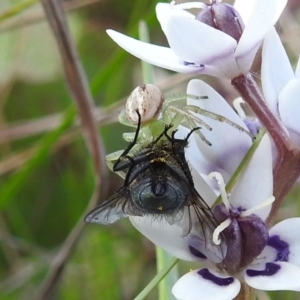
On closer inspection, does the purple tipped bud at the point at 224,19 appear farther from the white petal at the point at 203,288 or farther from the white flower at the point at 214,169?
the white petal at the point at 203,288

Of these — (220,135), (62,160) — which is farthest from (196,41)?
(62,160)

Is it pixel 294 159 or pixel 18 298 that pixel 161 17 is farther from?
pixel 18 298

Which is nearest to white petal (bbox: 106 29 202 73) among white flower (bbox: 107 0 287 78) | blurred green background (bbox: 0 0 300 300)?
white flower (bbox: 107 0 287 78)

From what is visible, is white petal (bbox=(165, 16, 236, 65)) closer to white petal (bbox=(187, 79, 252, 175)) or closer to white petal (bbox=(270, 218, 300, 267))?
white petal (bbox=(187, 79, 252, 175))

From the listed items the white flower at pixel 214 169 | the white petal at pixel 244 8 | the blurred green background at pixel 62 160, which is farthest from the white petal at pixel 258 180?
the blurred green background at pixel 62 160

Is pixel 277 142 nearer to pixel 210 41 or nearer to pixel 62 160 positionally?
pixel 210 41

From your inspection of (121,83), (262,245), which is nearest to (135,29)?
(121,83)
